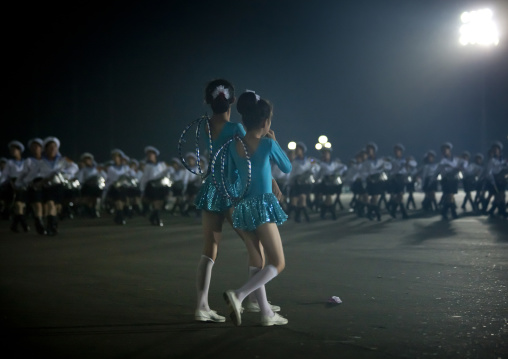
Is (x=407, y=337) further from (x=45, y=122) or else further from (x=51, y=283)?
(x=45, y=122)

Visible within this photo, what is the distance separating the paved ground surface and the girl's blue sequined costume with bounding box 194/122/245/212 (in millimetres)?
1052

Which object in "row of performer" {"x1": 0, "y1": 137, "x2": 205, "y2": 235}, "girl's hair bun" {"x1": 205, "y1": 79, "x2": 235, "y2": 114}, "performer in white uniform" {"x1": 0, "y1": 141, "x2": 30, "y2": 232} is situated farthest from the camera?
"performer in white uniform" {"x1": 0, "y1": 141, "x2": 30, "y2": 232}

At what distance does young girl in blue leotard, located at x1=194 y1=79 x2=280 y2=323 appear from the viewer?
6750 millimetres

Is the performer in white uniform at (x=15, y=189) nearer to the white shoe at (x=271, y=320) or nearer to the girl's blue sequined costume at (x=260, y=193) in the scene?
the girl's blue sequined costume at (x=260, y=193)

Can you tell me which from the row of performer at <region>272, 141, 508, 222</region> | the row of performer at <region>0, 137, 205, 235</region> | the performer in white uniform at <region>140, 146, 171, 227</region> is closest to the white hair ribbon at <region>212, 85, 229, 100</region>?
the row of performer at <region>0, 137, 205, 235</region>

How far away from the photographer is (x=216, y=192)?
689 cm

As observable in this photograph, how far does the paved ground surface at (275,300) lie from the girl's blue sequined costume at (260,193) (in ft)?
3.06

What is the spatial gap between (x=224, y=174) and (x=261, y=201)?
1.72 feet

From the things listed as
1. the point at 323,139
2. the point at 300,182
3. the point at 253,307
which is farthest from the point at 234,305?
the point at 323,139

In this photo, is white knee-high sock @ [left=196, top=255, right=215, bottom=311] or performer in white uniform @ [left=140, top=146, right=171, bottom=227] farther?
performer in white uniform @ [left=140, top=146, right=171, bottom=227]

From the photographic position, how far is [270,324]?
Result: 21.1 ft

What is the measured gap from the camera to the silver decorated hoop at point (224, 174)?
6.45 meters

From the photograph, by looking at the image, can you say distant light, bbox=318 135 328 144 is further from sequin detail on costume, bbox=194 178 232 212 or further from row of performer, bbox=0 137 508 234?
sequin detail on costume, bbox=194 178 232 212

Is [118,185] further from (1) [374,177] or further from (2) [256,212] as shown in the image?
(2) [256,212]
